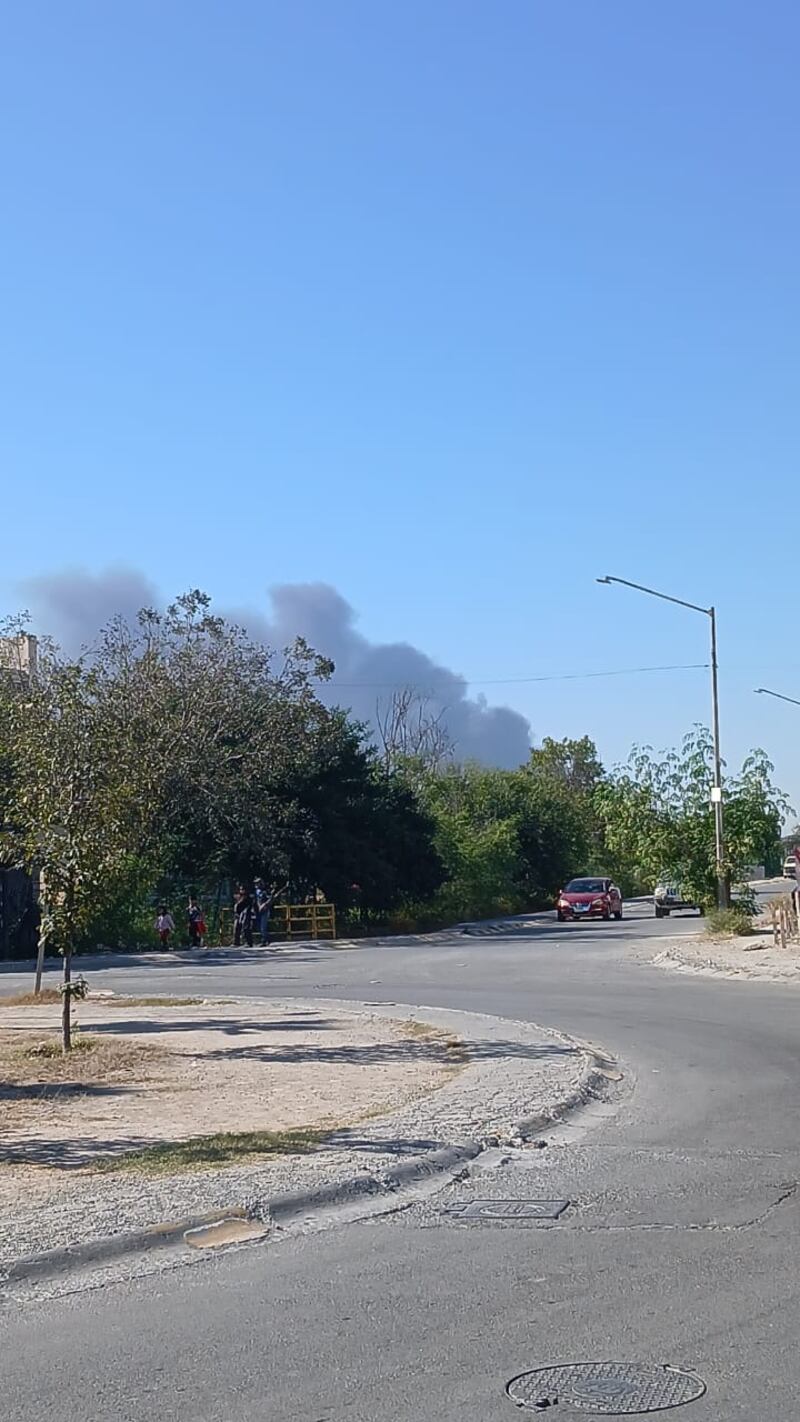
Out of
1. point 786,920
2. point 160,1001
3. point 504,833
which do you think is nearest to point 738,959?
point 786,920

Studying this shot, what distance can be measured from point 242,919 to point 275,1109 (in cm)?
3123

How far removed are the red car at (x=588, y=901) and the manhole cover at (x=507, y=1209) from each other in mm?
44415

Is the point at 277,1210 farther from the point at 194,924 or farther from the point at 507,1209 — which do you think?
the point at 194,924

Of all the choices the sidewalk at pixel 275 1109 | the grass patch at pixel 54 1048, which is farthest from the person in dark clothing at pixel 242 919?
the grass patch at pixel 54 1048

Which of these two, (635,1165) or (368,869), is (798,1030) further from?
(368,869)

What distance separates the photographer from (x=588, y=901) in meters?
53.4

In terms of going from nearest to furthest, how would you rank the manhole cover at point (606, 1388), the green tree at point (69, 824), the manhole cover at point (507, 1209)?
the manhole cover at point (606, 1388) < the manhole cover at point (507, 1209) < the green tree at point (69, 824)

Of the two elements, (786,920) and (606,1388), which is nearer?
(606,1388)

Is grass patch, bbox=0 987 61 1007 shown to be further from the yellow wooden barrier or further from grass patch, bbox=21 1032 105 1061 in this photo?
the yellow wooden barrier

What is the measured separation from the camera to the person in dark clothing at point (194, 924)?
44.2 metres

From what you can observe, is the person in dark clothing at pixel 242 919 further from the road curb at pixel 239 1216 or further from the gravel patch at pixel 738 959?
the road curb at pixel 239 1216

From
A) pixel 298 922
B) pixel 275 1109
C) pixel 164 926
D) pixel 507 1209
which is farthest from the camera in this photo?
pixel 298 922

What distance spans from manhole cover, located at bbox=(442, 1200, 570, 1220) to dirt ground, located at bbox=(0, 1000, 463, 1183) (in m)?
2.73

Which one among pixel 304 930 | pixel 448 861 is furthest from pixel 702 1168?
pixel 448 861
